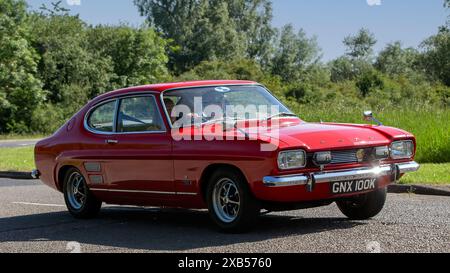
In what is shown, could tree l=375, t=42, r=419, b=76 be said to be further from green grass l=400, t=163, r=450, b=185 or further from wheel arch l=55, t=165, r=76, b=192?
wheel arch l=55, t=165, r=76, b=192

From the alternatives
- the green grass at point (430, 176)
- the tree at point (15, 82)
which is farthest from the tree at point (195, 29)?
the green grass at point (430, 176)

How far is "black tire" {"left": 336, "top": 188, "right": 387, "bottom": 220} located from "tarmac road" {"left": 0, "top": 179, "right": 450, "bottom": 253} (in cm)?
13

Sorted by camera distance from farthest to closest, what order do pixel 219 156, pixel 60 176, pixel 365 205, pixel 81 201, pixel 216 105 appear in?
1. pixel 60 176
2. pixel 81 201
3. pixel 216 105
4. pixel 365 205
5. pixel 219 156

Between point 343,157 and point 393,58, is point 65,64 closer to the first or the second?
point 343,157

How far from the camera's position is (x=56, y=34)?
53.3m

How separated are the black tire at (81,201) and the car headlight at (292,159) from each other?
3.20 metres

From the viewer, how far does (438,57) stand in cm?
7388

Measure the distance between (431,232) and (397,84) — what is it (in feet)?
196

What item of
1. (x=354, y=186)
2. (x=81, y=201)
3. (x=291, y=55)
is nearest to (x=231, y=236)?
(x=354, y=186)

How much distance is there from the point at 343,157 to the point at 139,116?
2.57 metres

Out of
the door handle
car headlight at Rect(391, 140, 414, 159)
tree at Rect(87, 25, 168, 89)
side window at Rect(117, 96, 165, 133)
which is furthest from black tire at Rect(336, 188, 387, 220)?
tree at Rect(87, 25, 168, 89)

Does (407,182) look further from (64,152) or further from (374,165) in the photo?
(64,152)

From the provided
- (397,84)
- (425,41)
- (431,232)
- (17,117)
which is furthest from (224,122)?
(425,41)

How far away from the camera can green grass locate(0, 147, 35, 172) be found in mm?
18087
